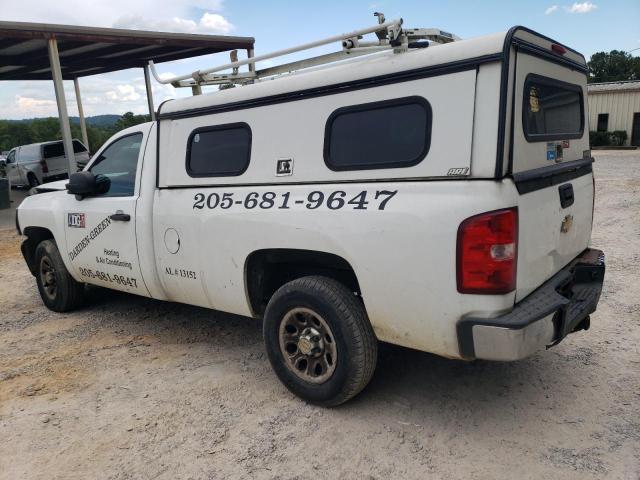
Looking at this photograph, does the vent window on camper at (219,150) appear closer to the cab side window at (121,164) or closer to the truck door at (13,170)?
the cab side window at (121,164)

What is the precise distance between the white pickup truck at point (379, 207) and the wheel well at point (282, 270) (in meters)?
0.01

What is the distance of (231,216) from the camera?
347 cm

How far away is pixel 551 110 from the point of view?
3139 mm

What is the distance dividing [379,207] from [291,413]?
4.79 feet

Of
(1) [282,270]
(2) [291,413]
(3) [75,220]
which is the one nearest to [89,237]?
(3) [75,220]

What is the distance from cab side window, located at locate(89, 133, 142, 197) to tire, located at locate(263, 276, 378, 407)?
1877mm

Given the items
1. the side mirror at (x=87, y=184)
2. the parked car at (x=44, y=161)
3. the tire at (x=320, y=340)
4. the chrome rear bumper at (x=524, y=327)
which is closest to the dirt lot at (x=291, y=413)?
the tire at (x=320, y=340)

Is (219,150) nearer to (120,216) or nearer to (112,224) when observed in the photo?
(120,216)

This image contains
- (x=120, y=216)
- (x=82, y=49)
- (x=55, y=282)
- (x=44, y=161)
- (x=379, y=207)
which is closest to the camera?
(x=379, y=207)

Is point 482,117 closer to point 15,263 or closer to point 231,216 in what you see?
point 231,216

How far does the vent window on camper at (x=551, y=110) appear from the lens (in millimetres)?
2752

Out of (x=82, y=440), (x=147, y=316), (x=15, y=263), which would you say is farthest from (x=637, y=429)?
(x=15, y=263)

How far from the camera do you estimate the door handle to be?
4168mm

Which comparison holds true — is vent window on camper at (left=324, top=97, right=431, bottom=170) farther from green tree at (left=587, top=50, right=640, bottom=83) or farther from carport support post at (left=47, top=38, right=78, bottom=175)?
green tree at (left=587, top=50, right=640, bottom=83)
